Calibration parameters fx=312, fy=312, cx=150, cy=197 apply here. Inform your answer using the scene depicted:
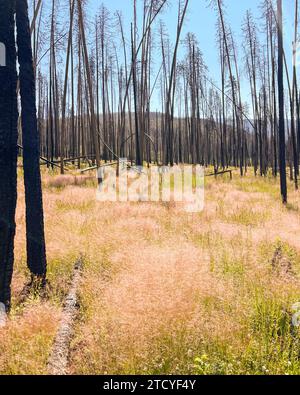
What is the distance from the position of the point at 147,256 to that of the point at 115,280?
0.57 m

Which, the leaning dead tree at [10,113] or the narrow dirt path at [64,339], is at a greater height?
the leaning dead tree at [10,113]

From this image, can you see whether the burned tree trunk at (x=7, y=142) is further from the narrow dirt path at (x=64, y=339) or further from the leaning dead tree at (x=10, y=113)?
the narrow dirt path at (x=64, y=339)

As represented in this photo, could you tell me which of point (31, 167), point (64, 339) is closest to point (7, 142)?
point (31, 167)

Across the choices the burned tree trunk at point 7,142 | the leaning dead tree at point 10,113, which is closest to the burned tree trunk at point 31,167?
the leaning dead tree at point 10,113

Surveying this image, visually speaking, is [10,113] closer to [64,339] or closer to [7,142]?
[7,142]

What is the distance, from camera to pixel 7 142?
9.53ft

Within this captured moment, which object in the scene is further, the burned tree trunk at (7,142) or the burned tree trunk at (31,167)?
the burned tree trunk at (31,167)

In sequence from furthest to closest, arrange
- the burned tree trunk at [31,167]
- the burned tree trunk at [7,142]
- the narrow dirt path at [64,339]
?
the burned tree trunk at [31,167]
the burned tree trunk at [7,142]
the narrow dirt path at [64,339]

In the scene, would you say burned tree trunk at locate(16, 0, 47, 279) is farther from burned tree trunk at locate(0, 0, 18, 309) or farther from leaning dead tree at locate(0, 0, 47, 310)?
burned tree trunk at locate(0, 0, 18, 309)

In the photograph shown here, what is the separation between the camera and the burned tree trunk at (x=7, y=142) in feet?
9.30

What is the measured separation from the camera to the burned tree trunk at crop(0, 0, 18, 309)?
9.30 ft

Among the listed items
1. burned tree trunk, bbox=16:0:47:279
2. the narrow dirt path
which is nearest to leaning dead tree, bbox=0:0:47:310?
burned tree trunk, bbox=16:0:47:279

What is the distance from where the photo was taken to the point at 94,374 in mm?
2129
